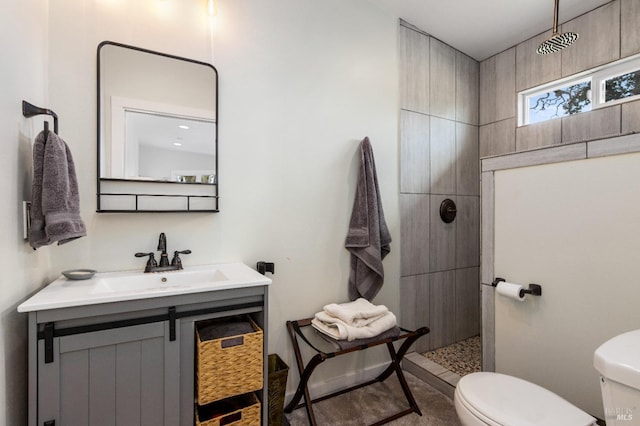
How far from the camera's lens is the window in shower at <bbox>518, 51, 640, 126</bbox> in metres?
2.20

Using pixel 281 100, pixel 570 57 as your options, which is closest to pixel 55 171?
pixel 281 100

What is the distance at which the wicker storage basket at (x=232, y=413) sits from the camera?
138cm

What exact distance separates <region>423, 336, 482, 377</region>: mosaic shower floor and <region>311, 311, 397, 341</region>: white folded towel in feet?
3.10

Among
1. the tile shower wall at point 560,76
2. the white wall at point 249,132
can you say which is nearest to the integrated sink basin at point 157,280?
the white wall at point 249,132

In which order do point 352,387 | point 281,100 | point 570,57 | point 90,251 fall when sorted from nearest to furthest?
point 90,251, point 281,100, point 352,387, point 570,57

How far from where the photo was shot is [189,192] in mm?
1729

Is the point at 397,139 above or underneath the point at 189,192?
above

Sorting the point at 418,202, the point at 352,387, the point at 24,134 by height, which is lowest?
the point at 352,387

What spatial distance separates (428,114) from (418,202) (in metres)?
0.80

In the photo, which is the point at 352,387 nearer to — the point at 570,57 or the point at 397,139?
the point at 397,139

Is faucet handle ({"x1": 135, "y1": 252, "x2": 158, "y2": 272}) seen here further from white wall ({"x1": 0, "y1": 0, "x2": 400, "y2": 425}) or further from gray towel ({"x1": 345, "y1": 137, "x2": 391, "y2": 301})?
gray towel ({"x1": 345, "y1": 137, "x2": 391, "y2": 301})

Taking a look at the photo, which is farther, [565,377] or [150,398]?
[565,377]

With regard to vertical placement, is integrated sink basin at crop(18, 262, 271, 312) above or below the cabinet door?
above

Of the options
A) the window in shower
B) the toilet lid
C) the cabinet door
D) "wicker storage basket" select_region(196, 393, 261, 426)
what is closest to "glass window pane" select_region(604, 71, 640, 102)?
the window in shower
